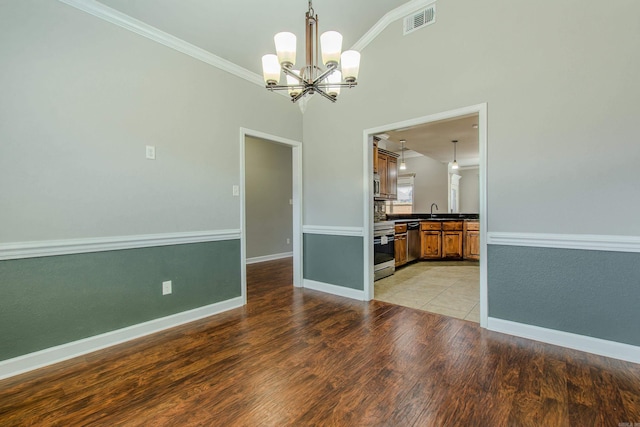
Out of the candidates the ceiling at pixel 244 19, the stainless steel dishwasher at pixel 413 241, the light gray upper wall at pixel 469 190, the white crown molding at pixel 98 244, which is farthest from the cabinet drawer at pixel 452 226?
the white crown molding at pixel 98 244

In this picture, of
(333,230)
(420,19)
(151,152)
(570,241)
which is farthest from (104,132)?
(570,241)

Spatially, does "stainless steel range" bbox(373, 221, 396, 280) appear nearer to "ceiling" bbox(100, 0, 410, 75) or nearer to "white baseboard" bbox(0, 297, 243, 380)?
"white baseboard" bbox(0, 297, 243, 380)

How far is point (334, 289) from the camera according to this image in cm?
386

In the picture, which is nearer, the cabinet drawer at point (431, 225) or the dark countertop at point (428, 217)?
the dark countertop at point (428, 217)

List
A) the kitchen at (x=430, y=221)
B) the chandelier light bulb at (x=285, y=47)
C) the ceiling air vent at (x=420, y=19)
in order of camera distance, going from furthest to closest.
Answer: the kitchen at (x=430, y=221) < the ceiling air vent at (x=420, y=19) < the chandelier light bulb at (x=285, y=47)

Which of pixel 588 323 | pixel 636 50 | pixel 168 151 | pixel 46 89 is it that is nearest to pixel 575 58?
pixel 636 50

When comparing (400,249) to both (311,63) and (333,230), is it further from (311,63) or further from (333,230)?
(311,63)

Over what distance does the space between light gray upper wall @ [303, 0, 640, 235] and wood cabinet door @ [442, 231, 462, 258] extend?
3.78 m

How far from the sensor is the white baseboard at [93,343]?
2031 millimetres

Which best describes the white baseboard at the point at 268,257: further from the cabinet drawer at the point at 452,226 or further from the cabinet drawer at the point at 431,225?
the cabinet drawer at the point at 452,226

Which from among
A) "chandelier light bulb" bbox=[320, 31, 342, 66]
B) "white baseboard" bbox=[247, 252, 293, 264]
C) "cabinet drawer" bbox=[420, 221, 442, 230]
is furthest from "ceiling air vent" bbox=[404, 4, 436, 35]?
"white baseboard" bbox=[247, 252, 293, 264]

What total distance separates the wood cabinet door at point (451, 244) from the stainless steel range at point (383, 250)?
1.93 meters

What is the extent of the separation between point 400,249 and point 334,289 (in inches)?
81.9

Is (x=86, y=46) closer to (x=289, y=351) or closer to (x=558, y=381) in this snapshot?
(x=289, y=351)
